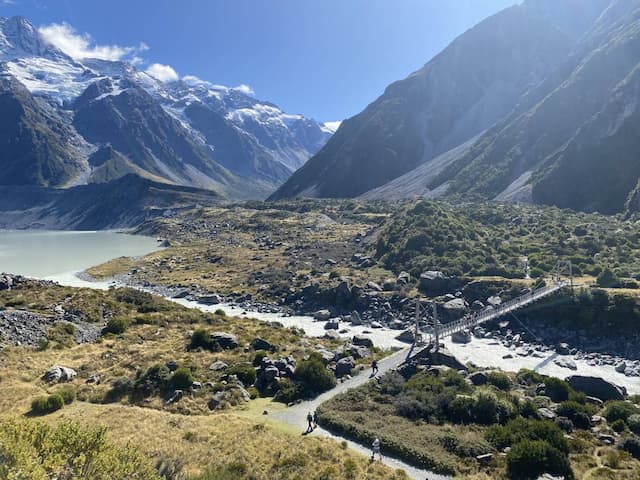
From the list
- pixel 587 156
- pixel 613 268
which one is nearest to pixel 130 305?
pixel 613 268

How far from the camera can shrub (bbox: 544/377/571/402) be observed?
27.0 meters

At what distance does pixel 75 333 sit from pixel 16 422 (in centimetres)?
2455

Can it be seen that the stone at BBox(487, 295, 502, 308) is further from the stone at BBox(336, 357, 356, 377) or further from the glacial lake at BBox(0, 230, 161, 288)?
the glacial lake at BBox(0, 230, 161, 288)

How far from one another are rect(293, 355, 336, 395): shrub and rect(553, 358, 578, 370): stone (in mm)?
20411

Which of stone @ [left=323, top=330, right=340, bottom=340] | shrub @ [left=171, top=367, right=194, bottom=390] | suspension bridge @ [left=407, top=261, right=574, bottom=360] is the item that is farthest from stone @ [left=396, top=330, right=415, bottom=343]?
shrub @ [left=171, top=367, right=194, bottom=390]

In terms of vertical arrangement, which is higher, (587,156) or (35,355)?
(587,156)

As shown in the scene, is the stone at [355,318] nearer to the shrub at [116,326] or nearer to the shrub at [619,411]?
the shrub at [116,326]

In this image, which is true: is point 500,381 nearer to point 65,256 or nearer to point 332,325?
point 332,325

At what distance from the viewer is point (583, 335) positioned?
1656 inches

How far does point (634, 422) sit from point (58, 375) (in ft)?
111

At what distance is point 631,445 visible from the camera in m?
20.6

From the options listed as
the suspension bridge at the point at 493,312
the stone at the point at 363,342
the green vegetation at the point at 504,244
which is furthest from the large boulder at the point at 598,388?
the green vegetation at the point at 504,244

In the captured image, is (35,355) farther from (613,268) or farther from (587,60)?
(587,60)

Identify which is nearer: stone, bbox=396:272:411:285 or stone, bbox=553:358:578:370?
stone, bbox=553:358:578:370
